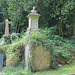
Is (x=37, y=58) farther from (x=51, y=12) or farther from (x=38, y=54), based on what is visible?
(x=51, y=12)

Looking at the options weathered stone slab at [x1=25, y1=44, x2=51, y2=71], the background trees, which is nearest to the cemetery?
weathered stone slab at [x1=25, y1=44, x2=51, y2=71]

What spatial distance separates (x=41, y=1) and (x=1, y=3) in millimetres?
10558

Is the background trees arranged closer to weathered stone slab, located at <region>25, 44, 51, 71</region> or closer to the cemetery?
the cemetery

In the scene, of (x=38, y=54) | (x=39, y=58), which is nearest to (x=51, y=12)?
(x=38, y=54)

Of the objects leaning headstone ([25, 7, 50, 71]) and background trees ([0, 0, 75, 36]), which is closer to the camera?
leaning headstone ([25, 7, 50, 71])

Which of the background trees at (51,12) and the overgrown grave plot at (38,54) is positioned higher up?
the background trees at (51,12)

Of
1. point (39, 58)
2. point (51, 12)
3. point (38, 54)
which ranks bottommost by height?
point (39, 58)

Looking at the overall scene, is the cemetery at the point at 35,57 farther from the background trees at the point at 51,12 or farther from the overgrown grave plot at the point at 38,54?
the background trees at the point at 51,12

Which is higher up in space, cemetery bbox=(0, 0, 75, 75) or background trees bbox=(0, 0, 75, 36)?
background trees bbox=(0, 0, 75, 36)

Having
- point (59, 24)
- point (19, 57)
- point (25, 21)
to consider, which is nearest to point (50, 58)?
point (19, 57)

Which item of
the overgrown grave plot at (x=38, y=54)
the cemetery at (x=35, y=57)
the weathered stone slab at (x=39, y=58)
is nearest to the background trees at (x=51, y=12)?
the cemetery at (x=35, y=57)

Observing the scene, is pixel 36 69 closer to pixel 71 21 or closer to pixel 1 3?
pixel 71 21

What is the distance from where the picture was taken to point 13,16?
42.0 feet

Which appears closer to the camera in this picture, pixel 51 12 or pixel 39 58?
pixel 39 58
